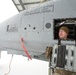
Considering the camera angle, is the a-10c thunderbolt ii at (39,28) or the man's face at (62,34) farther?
the a-10c thunderbolt ii at (39,28)

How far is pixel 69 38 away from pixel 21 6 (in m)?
5.72

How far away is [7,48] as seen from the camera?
8.54 feet

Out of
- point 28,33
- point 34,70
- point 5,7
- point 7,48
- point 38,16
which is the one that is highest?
point 5,7

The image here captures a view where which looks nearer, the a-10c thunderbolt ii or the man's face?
the man's face

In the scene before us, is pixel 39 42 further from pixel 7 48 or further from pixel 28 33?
pixel 7 48

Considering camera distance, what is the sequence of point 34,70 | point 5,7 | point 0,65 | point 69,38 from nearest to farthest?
1. point 69,38
2. point 34,70
3. point 0,65
4. point 5,7

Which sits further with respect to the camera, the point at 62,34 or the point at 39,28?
the point at 39,28

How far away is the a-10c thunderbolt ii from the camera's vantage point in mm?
2047

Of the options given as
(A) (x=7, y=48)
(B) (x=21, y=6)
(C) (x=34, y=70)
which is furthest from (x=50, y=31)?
(B) (x=21, y=6)

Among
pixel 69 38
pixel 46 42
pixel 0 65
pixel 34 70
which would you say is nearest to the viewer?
pixel 69 38

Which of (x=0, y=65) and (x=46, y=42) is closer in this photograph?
(x=46, y=42)

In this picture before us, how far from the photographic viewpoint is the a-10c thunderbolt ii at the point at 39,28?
6.72 feet

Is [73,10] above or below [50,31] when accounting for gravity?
above

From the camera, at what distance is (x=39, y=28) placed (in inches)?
87.0
